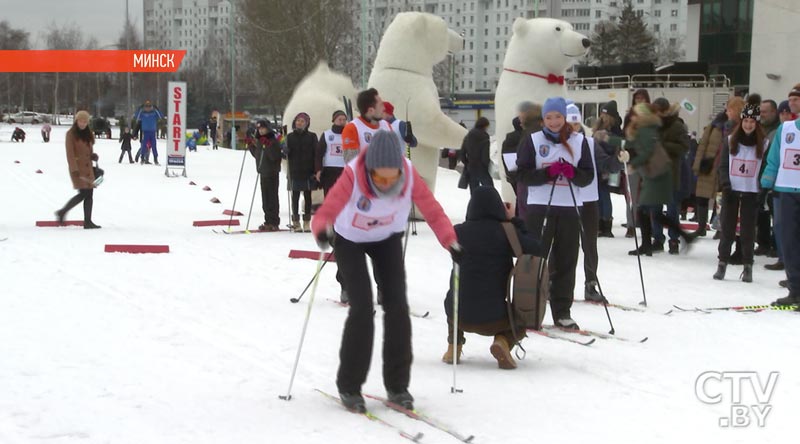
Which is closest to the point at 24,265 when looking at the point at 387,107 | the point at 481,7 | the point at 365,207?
the point at 387,107

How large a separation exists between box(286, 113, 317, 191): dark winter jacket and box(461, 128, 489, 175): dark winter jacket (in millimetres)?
2247

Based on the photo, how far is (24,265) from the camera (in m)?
10.1

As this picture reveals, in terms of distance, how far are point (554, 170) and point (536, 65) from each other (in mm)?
7138

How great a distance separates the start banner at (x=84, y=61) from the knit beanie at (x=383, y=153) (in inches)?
2113

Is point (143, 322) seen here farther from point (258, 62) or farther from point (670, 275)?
point (258, 62)

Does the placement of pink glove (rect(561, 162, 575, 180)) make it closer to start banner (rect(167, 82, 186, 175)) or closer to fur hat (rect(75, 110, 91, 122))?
fur hat (rect(75, 110, 91, 122))

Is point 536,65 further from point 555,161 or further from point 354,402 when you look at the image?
point 354,402

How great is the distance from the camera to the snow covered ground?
5.06 m

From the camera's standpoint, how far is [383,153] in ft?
17.0

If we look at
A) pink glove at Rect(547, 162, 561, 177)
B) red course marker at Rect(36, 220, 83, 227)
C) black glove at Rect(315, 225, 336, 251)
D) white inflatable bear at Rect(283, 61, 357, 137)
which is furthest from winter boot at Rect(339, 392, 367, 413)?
white inflatable bear at Rect(283, 61, 357, 137)

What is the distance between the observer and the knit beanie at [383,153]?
518 centimetres

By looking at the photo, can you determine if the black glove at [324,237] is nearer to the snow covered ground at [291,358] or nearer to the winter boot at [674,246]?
the snow covered ground at [291,358]

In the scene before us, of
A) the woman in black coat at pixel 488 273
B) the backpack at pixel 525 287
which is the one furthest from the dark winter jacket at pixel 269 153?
the backpack at pixel 525 287

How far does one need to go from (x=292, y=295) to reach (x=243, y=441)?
4209 mm
